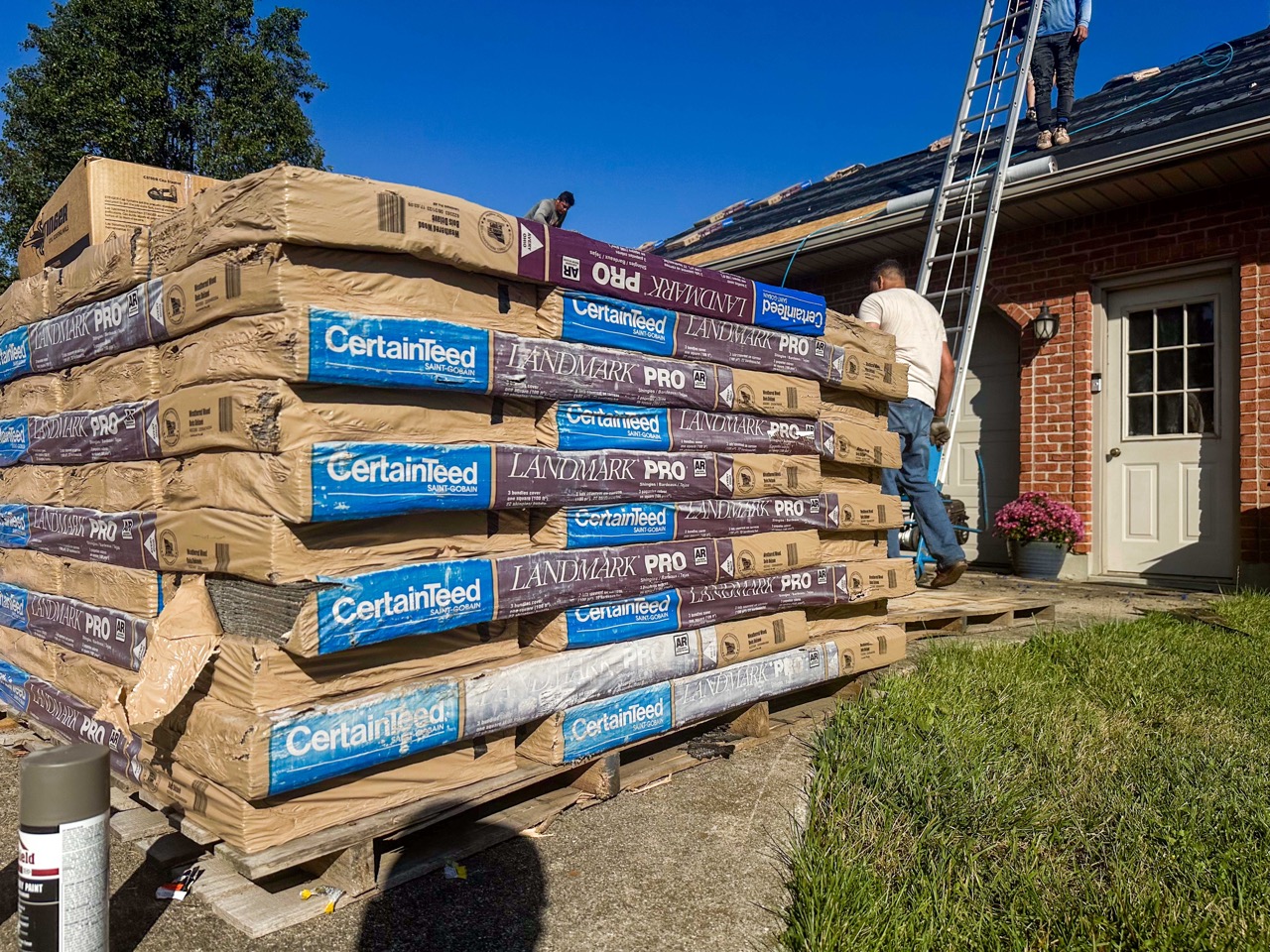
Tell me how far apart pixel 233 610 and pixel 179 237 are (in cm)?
109

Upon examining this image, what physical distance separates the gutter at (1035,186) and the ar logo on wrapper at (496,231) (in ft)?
19.7

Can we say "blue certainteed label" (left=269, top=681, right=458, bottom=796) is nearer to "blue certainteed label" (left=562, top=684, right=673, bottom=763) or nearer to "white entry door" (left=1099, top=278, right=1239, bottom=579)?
"blue certainteed label" (left=562, top=684, right=673, bottom=763)

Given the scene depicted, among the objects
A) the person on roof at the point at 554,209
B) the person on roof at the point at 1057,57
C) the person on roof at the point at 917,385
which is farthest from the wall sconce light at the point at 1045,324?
the person on roof at the point at 554,209

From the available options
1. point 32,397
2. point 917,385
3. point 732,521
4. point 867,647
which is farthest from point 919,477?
point 32,397

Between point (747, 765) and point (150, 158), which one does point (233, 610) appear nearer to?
point (747, 765)

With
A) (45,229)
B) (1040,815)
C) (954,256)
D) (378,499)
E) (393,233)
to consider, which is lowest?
(1040,815)

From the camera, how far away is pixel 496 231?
268 centimetres

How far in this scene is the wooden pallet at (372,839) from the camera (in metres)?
2.22

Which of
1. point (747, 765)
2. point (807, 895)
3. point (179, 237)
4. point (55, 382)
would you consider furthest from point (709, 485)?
point (55, 382)

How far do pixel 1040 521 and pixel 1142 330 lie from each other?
1.84 m

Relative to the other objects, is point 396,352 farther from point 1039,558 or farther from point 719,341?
point 1039,558

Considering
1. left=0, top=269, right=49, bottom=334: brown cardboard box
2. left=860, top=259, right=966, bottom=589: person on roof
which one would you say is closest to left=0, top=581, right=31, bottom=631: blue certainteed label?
left=0, top=269, right=49, bottom=334: brown cardboard box

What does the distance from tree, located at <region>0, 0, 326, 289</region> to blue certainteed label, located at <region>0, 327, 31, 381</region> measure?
40.1 feet

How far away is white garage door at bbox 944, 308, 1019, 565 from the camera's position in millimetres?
8680
